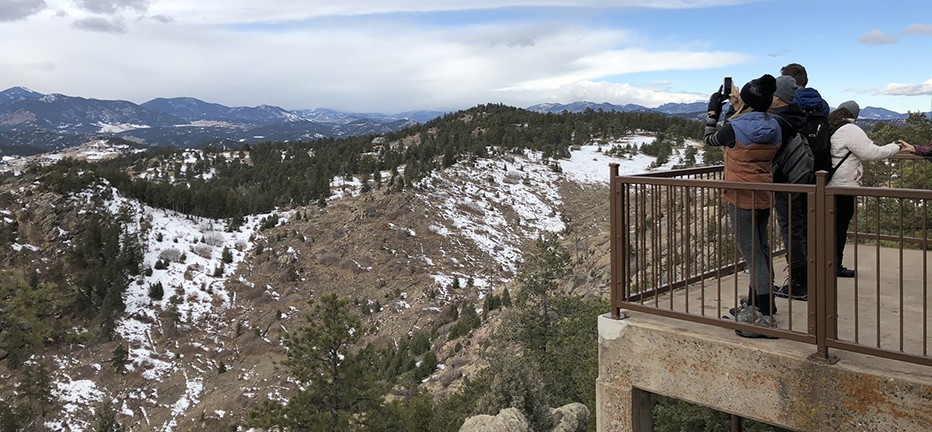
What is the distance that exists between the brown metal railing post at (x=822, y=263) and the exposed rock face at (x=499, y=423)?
7.60 meters

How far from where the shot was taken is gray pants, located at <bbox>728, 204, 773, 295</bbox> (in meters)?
3.93

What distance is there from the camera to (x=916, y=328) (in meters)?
3.94

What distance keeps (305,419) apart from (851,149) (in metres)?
13.2

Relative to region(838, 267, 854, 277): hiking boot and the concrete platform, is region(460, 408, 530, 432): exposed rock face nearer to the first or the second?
the concrete platform

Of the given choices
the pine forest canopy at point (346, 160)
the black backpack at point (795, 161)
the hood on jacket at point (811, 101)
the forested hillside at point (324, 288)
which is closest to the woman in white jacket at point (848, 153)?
the hood on jacket at point (811, 101)

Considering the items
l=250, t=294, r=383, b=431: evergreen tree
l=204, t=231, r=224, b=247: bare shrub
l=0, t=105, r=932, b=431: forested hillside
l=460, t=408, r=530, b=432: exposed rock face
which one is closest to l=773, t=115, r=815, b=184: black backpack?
l=0, t=105, r=932, b=431: forested hillside

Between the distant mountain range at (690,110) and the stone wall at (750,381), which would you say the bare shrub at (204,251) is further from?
the stone wall at (750,381)

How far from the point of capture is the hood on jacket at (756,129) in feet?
12.8

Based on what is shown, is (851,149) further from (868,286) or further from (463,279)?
(463,279)

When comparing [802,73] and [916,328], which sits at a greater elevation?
[802,73]

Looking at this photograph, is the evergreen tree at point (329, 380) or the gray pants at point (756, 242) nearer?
the gray pants at point (756, 242)

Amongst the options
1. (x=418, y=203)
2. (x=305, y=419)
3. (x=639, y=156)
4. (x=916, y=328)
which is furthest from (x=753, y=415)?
(x=639, y=156)

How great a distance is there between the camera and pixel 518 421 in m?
10.8

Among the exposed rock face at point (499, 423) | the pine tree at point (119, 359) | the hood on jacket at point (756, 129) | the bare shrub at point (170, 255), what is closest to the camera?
the hood on jacket at point (756, 129)
